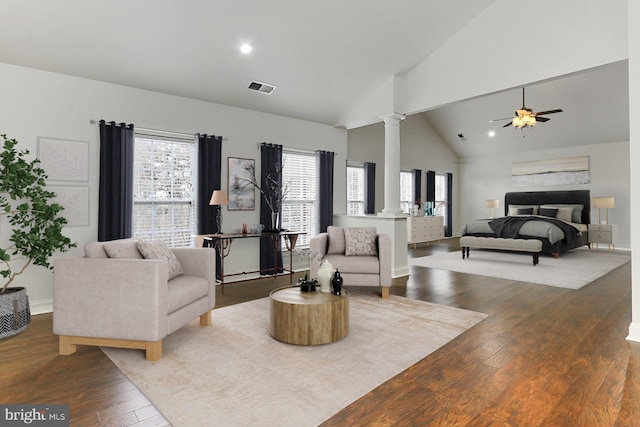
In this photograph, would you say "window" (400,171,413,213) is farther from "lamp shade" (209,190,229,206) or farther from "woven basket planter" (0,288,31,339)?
"woven basket planter" (0,288,31,339)

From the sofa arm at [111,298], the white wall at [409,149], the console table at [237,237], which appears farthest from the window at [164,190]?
the white wall at [409,149]

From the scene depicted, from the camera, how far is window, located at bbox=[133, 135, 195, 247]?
483 centimetres

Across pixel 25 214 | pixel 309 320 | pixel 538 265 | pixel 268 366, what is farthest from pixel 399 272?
pixel 25 214

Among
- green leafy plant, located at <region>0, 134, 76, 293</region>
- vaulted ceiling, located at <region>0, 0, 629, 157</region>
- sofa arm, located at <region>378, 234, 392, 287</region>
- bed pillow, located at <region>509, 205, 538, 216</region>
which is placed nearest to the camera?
green leafy plant, located at <region>0, 134, 76, 293</region>

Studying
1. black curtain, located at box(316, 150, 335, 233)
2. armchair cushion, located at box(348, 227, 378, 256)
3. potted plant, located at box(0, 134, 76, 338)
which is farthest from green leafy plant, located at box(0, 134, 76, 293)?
black curtain, located at box(316, 150, 335, 233)

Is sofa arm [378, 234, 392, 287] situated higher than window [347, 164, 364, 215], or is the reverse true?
window [347, 164, 364, 215]

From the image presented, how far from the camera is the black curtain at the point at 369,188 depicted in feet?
27.1

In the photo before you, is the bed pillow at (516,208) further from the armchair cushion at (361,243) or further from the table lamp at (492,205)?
the armchair cushion at (361,243)

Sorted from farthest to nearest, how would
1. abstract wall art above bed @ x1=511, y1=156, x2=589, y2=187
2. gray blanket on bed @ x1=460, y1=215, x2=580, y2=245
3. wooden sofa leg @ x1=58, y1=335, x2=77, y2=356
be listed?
1. abstract wall art above bed @ x1=511, y1=156, x2=589, y2=187
2. gray blanket on bed @ x1=460, y1=215, x2=580, y2=245
3. wooden sofa leg @ x1=58, y1=335, x2=77, y2=356

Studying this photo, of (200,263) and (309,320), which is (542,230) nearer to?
(309,320)

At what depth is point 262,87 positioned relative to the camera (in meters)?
5.28

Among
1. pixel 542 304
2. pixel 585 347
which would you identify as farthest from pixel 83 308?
pixel 542 304

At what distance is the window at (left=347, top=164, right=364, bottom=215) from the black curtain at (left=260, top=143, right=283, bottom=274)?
2.56m

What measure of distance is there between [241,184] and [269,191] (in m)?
0.51
